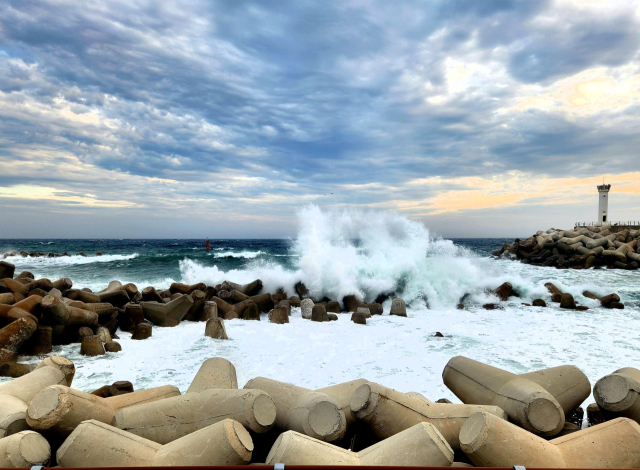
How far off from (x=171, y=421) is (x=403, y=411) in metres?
1.58

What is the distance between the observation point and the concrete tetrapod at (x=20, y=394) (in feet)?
8.00

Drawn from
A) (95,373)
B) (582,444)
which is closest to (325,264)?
(95,373)

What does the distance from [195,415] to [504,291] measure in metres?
12.0

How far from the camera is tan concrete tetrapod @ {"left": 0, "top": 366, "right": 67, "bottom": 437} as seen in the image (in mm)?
2436

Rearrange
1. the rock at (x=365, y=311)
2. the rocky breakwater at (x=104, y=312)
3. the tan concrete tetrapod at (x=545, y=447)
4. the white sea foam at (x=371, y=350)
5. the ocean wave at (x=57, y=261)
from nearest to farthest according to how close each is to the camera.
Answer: the tan concrete tetrapod at (x=545, y=447), the white sea foam at (x=371, y=350), the rocky breakwater at (x=104, y=312), the rock at (x=365, y=311), the ocean wave at (x=57, y=261)

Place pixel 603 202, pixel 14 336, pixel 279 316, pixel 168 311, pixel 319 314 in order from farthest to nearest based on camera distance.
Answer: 1. pixel 603 202
2. pixel 319 314
3. pixel 279 316
4. pixel 168 311
5. pixel 14 336

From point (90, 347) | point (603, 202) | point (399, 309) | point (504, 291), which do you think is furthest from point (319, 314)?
point (603, 202)

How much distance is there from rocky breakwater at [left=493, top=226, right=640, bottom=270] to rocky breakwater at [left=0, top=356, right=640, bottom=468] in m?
22.4

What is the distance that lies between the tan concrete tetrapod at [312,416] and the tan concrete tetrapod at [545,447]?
0.77 metres

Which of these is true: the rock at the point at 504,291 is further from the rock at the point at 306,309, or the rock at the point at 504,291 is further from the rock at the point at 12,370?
the rock at the point at 12,370

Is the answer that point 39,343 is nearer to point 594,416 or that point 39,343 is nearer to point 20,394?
point 20,394

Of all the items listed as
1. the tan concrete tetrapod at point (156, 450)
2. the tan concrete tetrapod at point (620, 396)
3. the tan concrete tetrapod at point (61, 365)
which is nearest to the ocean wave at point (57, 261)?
the tan concrete tetrapod at point (61, 365)

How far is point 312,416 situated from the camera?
2.46 m

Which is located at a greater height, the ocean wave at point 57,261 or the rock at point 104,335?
the rock at point 104,335
